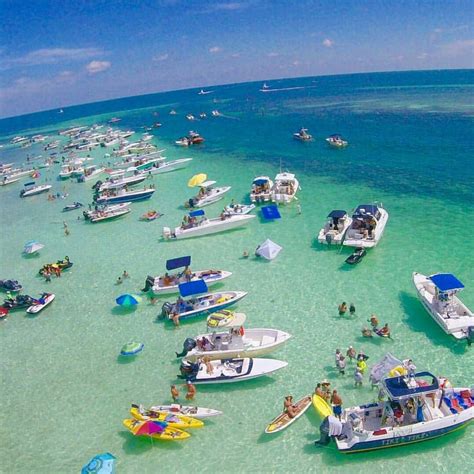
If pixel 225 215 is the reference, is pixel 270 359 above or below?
below

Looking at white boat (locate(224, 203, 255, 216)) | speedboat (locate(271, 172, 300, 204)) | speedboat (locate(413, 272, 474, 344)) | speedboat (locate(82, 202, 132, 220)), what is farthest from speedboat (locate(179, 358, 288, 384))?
speedboat (locate(82, 202, 132, 220))

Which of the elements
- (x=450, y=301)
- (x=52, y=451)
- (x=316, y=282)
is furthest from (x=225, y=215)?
(x=52, y=451)

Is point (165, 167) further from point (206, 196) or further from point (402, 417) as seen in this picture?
point (402, 417)

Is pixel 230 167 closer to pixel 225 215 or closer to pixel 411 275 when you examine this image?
pixel 225 215

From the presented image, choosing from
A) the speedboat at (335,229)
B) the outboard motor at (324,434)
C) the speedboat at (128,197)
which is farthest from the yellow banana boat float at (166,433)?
the speedboat at (128,197)

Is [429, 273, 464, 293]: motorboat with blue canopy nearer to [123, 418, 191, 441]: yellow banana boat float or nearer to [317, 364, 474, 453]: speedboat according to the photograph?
[317, 364, 474, 453]: speedboat
